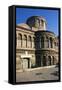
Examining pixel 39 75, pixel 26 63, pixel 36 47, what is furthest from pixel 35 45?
pixel 39 75

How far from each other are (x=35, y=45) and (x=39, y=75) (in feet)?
1.06

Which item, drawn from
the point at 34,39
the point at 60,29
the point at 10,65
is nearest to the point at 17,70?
the point at 10,65

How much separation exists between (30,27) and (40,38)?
0.55ft

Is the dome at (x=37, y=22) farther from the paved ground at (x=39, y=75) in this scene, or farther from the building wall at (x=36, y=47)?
the paved ground at (x=39, y=75)

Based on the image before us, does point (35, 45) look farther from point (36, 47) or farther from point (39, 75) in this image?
point (39, 75)

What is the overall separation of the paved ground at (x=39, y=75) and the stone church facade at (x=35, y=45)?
0.18 feet

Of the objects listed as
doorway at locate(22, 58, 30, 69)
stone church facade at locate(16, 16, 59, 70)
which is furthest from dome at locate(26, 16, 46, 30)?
doorway at locate(22, 58, 30, 69)

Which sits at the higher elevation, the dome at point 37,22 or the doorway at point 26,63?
the dome at point 37,22

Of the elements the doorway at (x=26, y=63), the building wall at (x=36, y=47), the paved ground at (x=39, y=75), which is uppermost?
the building wall at (x=36, y=47)

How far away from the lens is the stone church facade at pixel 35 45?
14.1 ft

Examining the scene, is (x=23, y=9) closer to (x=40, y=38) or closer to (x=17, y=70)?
(x=40, y=38)

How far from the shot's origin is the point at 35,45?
4387mm

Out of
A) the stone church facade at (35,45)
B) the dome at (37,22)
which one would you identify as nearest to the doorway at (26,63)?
the stone church facade at (35,45)

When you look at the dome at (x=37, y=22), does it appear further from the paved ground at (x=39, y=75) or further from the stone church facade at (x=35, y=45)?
the paved ground at (x=39, y=75)
